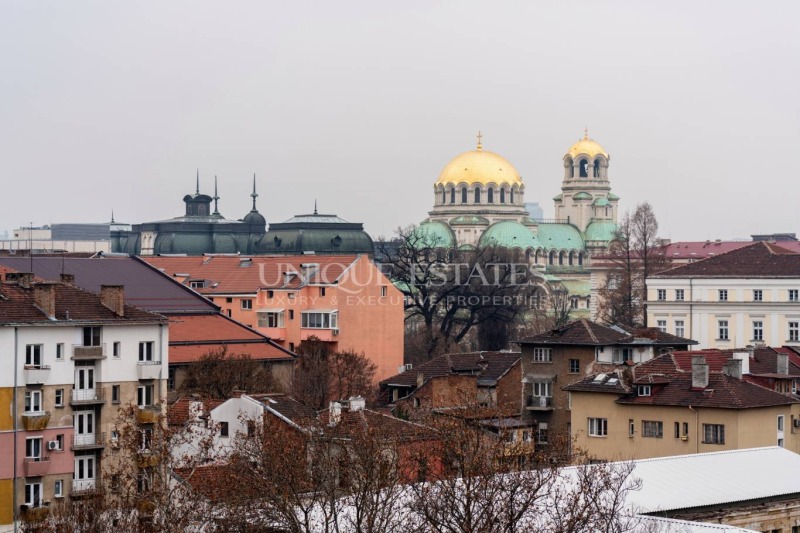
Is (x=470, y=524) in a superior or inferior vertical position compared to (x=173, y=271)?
inferior

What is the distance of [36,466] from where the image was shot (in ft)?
152

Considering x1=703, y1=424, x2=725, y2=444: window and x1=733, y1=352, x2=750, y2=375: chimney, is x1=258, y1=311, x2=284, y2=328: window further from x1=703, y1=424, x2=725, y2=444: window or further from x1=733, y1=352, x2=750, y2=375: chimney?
x1=703, y1=424, x2=725, y2=444: window

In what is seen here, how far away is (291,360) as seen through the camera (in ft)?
270

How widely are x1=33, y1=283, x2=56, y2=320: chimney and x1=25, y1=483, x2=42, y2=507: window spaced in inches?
173

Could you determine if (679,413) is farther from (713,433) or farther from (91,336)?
(91,336)

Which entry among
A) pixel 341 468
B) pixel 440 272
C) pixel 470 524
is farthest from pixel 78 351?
pixel 440 272

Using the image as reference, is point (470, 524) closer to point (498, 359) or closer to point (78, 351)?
point (78, 351)

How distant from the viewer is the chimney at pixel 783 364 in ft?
210

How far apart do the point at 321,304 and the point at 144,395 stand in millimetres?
48274

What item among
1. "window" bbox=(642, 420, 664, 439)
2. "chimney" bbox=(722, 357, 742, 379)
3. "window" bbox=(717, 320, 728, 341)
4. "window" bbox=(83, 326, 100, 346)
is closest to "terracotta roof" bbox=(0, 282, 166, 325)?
"window" bbox=(83, 326, 100, 346)

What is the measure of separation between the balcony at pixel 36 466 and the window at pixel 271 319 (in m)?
53.0

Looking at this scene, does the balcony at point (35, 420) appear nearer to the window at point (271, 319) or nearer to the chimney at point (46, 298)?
the chimney at point (46, 298)

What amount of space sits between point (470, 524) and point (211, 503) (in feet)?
19.1

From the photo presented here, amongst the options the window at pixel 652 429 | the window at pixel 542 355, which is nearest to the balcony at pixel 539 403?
the window at pixel 542 355
